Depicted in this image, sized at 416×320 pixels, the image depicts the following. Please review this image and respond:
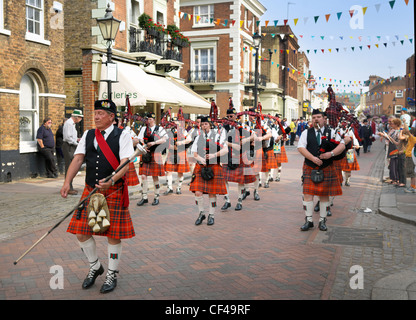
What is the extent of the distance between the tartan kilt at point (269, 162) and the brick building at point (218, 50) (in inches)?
802

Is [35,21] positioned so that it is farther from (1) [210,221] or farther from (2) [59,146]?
(1) [210,221]

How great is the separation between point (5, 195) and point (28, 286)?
625 cm

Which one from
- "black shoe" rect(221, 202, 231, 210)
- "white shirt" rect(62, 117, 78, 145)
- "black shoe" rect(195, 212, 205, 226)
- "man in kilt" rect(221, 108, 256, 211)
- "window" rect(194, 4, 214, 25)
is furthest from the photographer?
"window" rect(194, 4, 214, 25)

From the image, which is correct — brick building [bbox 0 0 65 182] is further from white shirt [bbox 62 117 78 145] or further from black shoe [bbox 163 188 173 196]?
black shoe [bbox 163 188 173 196]

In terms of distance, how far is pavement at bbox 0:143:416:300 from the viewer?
4.45 m

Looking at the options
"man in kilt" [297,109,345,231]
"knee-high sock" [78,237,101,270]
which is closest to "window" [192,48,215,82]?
"man in kilt" [297,109,345,231]

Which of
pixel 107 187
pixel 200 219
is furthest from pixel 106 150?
pixel 200 219

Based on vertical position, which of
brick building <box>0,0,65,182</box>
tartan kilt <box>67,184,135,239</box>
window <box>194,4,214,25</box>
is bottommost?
tartan kilt <box>67,184,135,239</box>

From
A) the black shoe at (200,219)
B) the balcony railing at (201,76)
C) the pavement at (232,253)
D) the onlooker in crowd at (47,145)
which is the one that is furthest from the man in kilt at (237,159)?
the balcony railing at (201,76)

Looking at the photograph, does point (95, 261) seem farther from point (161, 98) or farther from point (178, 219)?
point (161, 98)

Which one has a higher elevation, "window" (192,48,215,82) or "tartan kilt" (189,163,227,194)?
"window" (192,48,215,82)

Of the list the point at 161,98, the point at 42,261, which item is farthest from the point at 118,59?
the point at 42,261

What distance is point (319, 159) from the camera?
6.86m

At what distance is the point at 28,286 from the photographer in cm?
456
